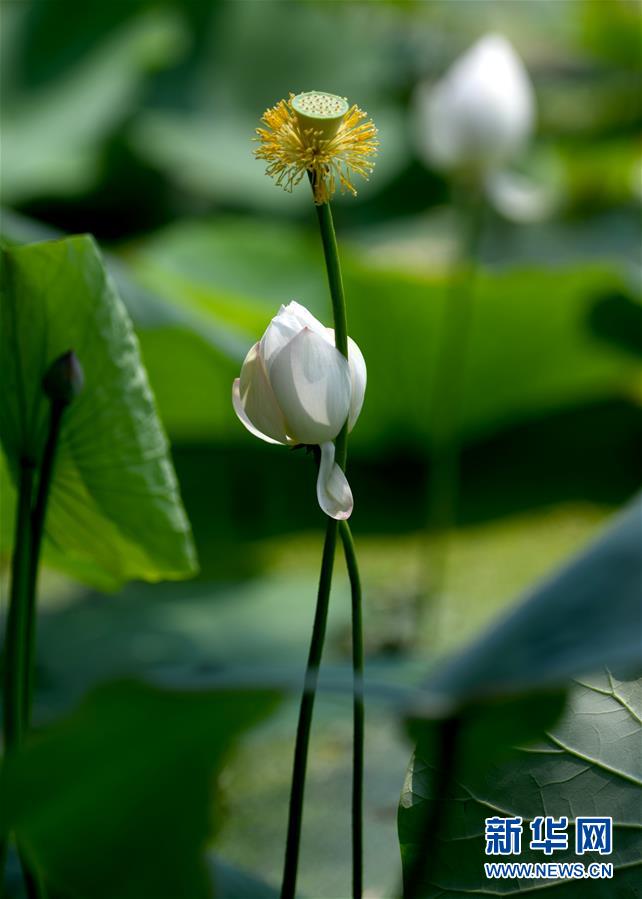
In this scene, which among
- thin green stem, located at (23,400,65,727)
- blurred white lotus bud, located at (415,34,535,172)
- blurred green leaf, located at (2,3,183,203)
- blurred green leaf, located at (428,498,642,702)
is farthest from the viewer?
blurred green leaf, located at (2,3,183,203)

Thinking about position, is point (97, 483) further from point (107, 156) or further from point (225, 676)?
point (107, 156)

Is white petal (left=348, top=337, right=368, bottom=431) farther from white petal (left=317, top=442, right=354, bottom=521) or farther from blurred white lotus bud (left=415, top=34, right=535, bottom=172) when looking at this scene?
blurred white lotus bud (left=415, top=34, right=535, bottom=172)

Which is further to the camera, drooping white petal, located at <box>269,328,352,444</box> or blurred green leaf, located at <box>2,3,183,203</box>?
blurred green leaf, located at <box>2,3,183,203</box>

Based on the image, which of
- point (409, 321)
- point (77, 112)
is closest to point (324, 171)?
point (409, 321)

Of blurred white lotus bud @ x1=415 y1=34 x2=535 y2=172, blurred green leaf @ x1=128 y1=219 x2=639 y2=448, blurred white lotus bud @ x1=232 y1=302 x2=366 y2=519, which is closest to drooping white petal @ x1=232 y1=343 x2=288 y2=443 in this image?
blurred white lotus bud @ x1=232 y1=302 x2=366 y2=519

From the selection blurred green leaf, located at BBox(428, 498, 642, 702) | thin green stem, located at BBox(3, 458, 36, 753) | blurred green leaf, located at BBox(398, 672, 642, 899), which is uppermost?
blurred green leaf, located at BBox(428, 498, 642, 702)

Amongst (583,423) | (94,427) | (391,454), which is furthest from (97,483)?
(583,423)
